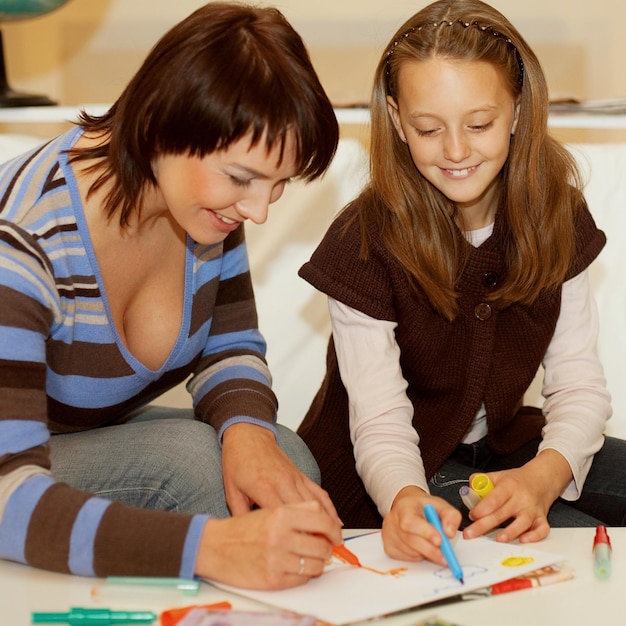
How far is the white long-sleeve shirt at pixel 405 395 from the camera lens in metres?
1.30

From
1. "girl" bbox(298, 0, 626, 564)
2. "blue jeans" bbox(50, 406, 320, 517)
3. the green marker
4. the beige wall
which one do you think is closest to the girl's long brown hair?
"girl" bbox(298, 0, 626, 564)

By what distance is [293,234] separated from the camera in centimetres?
Answer: 171

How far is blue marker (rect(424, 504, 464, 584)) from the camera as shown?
0.92 meters

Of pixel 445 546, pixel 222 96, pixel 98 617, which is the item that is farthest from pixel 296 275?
pixel 98 617

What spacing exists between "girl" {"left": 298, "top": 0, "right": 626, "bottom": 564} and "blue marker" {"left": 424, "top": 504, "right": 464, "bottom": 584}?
22cm

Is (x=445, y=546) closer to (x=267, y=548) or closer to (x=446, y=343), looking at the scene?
(x=267, y=548)

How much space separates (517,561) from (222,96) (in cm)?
54

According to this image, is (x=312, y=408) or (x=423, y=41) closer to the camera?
(x=423, y=41)

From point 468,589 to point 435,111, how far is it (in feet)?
2.04

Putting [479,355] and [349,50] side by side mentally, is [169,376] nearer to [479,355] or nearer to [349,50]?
[479,355]

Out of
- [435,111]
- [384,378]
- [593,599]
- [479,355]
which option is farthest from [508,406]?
[593,599]

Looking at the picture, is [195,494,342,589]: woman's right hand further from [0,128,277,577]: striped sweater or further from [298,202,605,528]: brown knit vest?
[298,202,605,528]: brown knit vest

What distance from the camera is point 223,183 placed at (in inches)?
42.4

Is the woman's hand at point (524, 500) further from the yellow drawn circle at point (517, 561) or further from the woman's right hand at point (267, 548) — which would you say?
the woman's right hand at point (267, 548)
